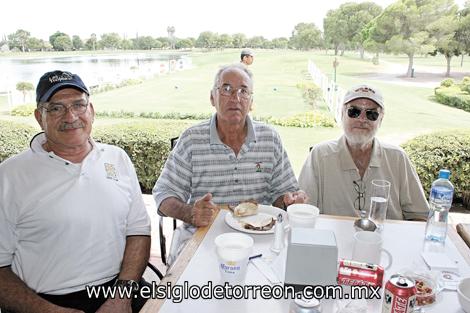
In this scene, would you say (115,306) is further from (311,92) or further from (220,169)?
(311,92)

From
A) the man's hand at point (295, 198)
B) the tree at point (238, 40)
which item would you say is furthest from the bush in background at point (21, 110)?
the man's hand at point (295, 198)

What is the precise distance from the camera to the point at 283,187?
204 centimetres

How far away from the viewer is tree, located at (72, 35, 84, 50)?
15.9 ft

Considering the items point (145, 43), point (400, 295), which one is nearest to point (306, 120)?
point (145, 43)

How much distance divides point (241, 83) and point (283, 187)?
22.7 inches

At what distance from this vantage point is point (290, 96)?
4867 mm

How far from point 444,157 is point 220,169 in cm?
250

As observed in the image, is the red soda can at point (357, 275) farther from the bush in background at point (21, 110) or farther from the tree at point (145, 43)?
the bush in background at point (21, 110)

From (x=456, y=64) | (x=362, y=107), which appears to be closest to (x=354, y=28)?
(x=456, y=64)

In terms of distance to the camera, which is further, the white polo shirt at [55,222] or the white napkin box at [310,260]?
the white polo shirt at [55,222]

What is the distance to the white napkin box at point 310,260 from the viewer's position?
1.05m

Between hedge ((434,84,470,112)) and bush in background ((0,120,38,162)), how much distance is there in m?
4.44

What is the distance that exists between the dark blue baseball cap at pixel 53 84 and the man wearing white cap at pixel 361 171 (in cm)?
126

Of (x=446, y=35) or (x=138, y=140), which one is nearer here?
(x=446, y=35)
